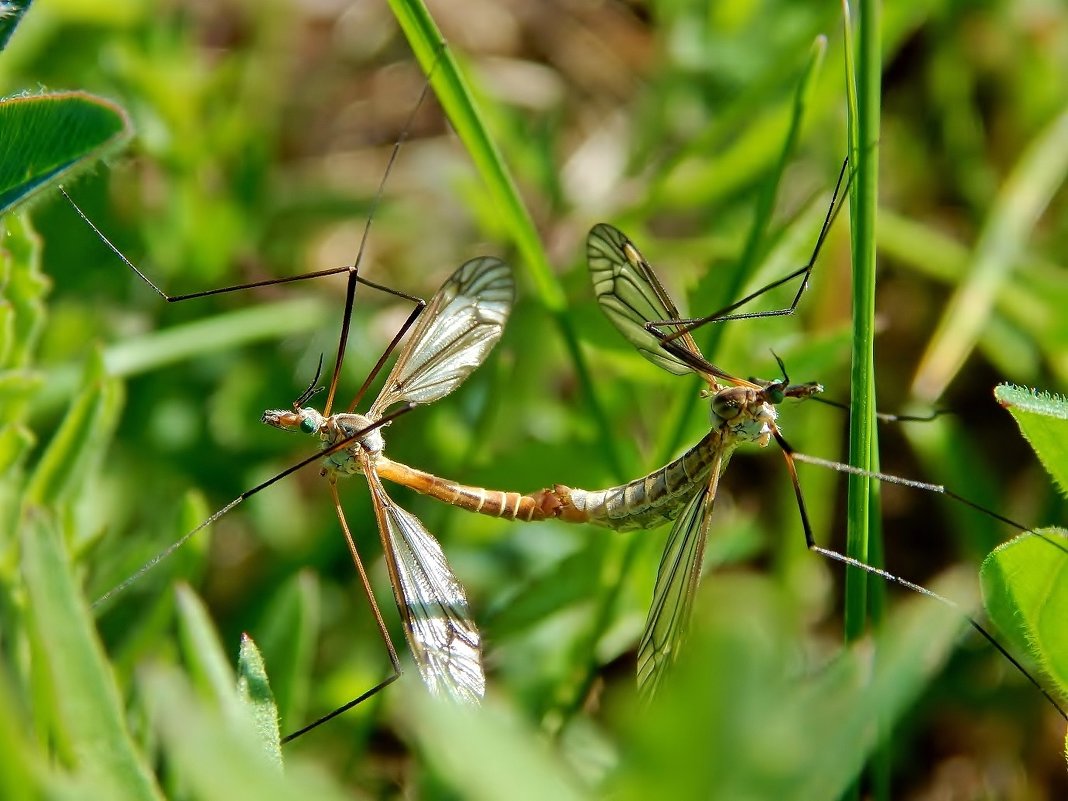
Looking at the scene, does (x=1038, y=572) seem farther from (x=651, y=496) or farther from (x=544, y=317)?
(x=544, y=317)

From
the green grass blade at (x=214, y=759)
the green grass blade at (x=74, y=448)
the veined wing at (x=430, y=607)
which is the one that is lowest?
the veined wing at (x=430, y=607)

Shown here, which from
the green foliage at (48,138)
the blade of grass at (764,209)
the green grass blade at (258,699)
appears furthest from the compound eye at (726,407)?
the green foliage at (48,138)

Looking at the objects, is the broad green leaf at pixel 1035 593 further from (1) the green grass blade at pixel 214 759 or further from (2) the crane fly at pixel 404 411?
(1) the green grass blade at pixel 214 759

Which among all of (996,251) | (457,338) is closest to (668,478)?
(457,338)

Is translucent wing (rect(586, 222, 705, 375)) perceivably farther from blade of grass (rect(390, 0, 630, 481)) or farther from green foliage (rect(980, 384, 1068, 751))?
green foliage (rect(980, 384, 1068, 751))

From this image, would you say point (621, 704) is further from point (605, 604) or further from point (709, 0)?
point (709, 0)

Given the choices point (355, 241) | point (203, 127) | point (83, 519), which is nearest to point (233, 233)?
point (203, 127)

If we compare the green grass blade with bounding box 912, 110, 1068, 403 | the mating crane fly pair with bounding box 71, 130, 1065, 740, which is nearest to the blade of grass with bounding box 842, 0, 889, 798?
the mating crane fly pair with bounding box 71, 130, 1065, 740
